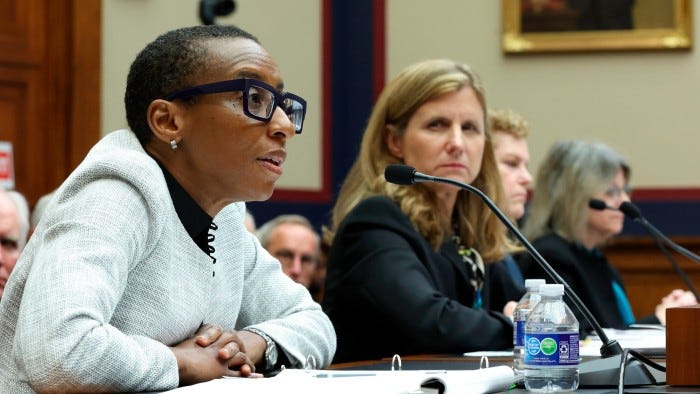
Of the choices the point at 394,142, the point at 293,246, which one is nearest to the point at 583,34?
the point at 293,246

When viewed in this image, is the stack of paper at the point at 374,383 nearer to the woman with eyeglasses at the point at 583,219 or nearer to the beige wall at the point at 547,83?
the woman with eyeglasses at the point at 583,219

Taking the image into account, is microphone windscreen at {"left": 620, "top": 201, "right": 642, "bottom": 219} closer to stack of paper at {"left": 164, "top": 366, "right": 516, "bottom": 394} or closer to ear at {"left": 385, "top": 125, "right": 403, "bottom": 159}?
ear at {"left": 385, "top": 125, "right": 403, "bottom": 159}

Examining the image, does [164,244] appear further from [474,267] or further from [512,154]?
[512,154]

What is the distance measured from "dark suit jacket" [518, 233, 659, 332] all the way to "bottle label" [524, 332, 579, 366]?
2.75 meters

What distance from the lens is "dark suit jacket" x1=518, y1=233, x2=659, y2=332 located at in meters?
5.11

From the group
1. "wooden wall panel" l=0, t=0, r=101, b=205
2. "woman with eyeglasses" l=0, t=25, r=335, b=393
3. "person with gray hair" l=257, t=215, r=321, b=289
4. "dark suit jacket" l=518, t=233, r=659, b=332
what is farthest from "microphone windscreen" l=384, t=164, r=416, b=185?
"wooden wall panel" l=0, t=0, r=101, b=205

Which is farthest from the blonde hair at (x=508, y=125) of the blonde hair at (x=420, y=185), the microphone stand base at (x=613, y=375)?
the microphone stand base at (x=613, y=375)

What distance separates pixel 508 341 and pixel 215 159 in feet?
4.24

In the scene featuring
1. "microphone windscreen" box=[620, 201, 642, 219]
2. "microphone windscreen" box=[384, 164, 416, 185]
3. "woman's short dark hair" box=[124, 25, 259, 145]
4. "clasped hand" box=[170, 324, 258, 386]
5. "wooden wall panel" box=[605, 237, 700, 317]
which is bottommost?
"wooden wall panel" box=[605, 237, 700, 317]

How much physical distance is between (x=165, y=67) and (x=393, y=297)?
119 cm

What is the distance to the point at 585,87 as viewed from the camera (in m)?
7.28

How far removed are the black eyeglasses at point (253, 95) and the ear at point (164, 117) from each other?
0.7 inches

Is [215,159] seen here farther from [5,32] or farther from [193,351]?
[5,32]

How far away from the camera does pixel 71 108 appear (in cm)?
641
